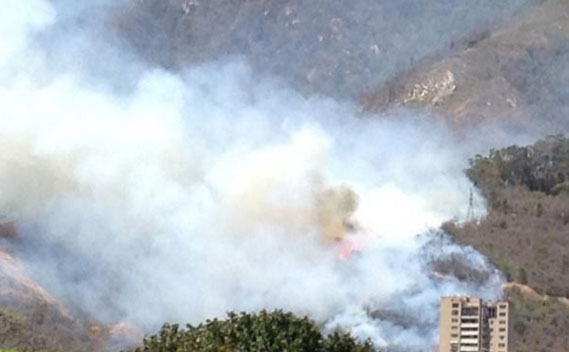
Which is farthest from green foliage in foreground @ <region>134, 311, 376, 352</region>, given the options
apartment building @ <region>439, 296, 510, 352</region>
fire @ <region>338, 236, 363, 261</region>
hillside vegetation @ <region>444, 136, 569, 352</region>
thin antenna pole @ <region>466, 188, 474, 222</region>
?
thin antenna pole @ <region>466, 188, 474, 222</region>

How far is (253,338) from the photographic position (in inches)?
2537

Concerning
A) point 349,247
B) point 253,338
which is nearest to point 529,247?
point 349,247

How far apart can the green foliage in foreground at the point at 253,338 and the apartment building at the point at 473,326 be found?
86940 mm

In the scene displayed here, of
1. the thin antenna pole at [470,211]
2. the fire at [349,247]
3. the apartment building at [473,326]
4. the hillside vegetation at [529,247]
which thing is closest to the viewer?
the apartment building at [473,326]

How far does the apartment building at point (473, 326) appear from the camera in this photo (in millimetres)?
152125

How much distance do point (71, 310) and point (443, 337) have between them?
42.2 metres

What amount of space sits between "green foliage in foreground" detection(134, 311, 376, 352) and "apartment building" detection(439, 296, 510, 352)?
8694 cm

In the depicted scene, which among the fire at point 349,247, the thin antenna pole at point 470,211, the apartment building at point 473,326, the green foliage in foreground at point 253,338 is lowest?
the green foliage in foreground at point 253,338

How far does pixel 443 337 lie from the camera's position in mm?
155125

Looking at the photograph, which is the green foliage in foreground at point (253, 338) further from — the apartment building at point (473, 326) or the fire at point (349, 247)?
the fire at point (349, 247)

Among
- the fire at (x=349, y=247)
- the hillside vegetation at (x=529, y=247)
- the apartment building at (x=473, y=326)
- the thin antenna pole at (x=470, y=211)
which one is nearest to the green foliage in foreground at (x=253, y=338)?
the apartment building at (x=473, y=326)

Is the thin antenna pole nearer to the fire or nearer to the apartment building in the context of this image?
the fire

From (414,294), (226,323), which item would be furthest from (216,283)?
(226,323)

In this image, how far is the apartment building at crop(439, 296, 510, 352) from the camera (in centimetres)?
15212
